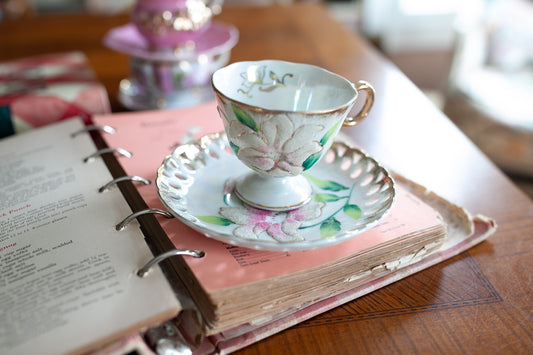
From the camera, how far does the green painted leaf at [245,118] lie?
36cm

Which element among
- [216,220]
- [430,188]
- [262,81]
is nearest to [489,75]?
[430,188]

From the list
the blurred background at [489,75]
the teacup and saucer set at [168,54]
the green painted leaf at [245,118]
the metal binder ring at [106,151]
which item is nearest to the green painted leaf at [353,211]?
the green painted leaf at [245,118]

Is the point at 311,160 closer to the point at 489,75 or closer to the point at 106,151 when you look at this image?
the point at 106,151

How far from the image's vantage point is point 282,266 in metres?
0.34

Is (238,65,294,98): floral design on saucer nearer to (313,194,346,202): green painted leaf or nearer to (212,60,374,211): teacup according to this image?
(212,60,374,211): teacup

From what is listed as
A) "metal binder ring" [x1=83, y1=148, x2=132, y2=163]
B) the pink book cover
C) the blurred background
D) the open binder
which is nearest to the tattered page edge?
the open binder

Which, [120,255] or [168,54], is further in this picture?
[168,54]

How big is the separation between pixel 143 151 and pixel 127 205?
0.11 m

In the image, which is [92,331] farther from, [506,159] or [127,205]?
[506,159]

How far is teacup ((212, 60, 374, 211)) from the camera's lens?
0.35 meters

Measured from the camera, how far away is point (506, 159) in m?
1.25

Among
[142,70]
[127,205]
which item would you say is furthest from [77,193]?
[142,70]

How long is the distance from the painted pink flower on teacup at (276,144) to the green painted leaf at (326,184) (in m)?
0.05

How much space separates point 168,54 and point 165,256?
424 mm
